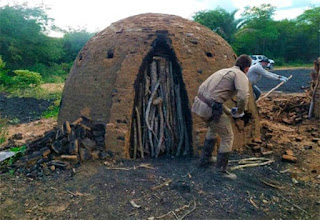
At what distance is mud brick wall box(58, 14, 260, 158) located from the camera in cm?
538

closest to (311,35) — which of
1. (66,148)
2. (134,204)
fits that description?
(66,148)

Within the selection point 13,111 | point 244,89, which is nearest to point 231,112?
point 244,89

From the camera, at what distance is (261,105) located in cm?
1038

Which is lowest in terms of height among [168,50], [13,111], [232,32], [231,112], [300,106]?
A: [13,111]

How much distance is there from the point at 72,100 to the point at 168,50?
7.32ft

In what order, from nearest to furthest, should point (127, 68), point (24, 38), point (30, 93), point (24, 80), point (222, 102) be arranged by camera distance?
1. point (222, 102)
2. point (127, 68)
3. point (30, 93)
4. point (24, 80)
5. point (24, 38)

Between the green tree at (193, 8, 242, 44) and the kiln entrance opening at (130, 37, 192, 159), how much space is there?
80.7ft

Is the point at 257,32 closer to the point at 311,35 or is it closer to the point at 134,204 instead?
the point at 311,35

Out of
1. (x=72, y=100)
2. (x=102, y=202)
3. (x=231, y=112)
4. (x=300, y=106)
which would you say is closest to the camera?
(x=102, y=202)

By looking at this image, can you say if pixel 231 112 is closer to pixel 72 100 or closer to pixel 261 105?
pixel 72 100

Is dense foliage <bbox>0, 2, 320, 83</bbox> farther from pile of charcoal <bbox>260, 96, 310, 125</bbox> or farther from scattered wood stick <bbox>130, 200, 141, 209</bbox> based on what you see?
scattered wood stick <bbox>130, 200, 141, 209</bbox>

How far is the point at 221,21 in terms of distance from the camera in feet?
96.3

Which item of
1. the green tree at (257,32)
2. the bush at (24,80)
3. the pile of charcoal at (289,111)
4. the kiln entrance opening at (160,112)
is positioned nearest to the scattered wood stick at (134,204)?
the kiln entrance opening at (160,112)

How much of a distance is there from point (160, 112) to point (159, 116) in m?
0.08
